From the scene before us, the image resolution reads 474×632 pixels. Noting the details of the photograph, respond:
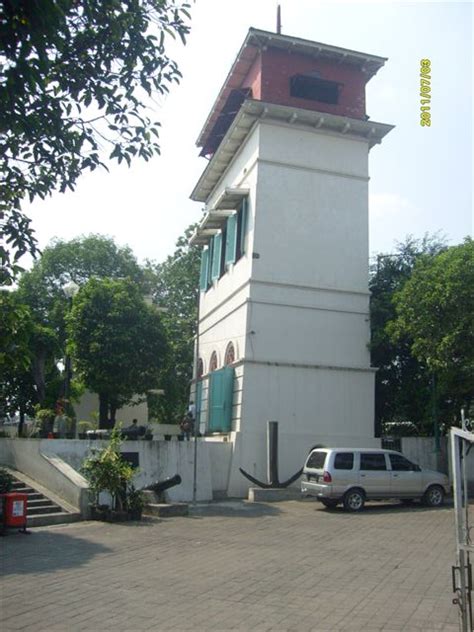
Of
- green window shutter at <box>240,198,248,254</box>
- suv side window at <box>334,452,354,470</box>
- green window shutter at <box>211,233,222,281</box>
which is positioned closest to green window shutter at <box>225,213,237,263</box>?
green window shutter at <box>240,198,248,254</box>

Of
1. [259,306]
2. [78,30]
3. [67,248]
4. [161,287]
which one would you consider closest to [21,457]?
[259,306]

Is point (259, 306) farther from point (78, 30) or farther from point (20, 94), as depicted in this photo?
point (20, 94)

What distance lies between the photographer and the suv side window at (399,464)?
62.0 feet

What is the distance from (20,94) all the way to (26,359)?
298 centimetres

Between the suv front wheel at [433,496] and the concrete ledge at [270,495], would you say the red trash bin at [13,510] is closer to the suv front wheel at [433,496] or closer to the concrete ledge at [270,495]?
the concrete ledge at [270,495]

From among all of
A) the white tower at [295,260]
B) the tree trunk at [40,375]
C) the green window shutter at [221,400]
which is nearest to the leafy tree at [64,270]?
the tree trunk at [40,375]

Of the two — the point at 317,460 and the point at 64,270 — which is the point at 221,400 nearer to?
the point at 317,460

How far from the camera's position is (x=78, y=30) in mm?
6906

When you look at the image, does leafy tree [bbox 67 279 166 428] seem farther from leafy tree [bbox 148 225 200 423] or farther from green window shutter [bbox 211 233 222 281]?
leafy tree [bbox 148 225 200 423]

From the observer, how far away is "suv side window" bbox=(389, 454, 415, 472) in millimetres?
18906

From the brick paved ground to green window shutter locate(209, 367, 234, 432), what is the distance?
7.42 metres

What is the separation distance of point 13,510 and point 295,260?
13.8m

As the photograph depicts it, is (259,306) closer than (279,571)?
No

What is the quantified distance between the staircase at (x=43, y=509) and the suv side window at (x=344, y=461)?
22.6 ft
